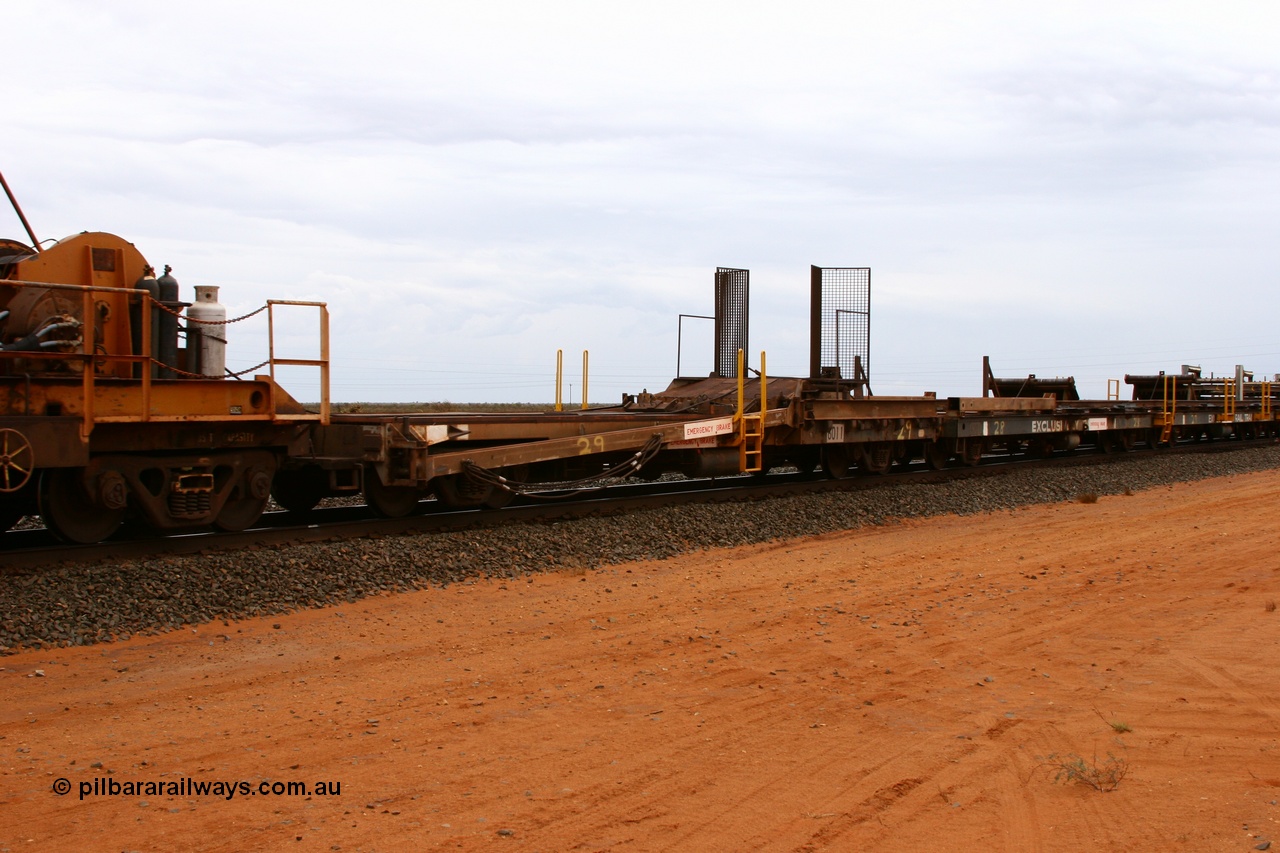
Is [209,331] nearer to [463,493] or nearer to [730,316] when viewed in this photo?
[463,493]

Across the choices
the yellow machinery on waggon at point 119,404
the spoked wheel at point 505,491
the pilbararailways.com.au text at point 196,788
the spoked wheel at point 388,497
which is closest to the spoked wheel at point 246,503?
the yellow machinery on waggon at point 119,404

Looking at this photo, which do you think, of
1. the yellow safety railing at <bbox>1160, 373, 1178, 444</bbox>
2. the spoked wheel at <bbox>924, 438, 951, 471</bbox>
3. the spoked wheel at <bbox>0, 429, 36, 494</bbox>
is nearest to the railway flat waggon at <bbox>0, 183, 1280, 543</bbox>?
the spoked wheel at <bbox>0, 429, 36, 494</bbox>

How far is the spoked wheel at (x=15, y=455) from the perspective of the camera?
784cm

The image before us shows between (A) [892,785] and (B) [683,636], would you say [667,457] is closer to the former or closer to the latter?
(B) [683,636]

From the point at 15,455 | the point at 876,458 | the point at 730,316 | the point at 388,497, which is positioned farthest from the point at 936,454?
the point at 15,455

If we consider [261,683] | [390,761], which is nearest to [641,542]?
[261,683]

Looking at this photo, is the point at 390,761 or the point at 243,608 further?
the point at 243,608

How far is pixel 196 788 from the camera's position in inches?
182

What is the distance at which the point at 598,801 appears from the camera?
4508 mm

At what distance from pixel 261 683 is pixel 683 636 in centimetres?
270

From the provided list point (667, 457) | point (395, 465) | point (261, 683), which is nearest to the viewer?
point (261, 683)

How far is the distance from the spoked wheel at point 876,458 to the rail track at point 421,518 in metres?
0.25

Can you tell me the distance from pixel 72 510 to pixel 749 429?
7.69 m

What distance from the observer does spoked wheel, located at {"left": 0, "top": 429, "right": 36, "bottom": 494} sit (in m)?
7.84
